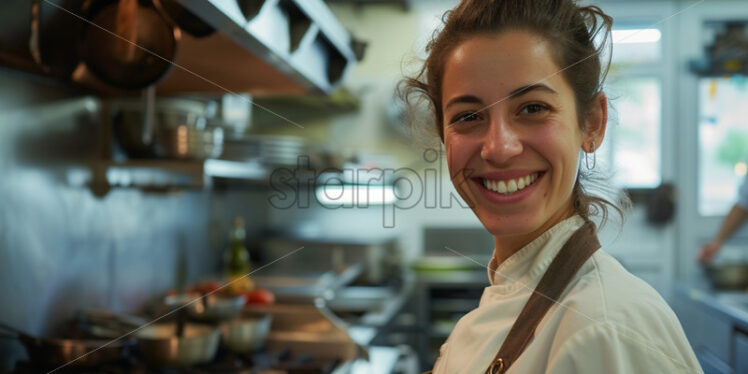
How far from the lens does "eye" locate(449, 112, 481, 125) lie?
469mm

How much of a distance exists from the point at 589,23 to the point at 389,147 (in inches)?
99.9

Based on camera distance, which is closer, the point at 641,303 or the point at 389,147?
the point at 641,303

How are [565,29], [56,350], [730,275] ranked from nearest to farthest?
[565,29] < [56,350] < [730,275]

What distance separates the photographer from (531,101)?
452mm

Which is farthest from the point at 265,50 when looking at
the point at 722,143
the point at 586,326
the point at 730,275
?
the point at 722,143

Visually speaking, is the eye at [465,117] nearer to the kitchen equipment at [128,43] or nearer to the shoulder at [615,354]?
the shoulder at [615,354]

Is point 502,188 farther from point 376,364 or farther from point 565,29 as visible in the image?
point 376,364

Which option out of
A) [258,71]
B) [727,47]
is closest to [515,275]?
[258,71]

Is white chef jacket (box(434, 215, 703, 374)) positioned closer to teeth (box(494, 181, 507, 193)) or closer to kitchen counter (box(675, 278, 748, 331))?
teeth (box(494, 181, 507, 193))

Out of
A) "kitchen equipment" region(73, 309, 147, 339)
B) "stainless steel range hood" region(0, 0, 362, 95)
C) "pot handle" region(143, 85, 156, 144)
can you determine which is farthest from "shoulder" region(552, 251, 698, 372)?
"pot handle" region(143, 85, 156, 144)

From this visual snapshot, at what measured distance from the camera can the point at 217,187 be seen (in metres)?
2.14

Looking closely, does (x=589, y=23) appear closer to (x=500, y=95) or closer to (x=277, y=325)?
(x=500, y=95)

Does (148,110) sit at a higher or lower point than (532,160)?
higher

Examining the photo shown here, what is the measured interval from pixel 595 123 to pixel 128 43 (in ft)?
1.91
